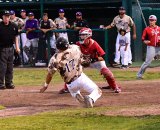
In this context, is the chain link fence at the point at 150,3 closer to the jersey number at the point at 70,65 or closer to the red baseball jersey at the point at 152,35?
the red baseball jersey at the point at 152,35

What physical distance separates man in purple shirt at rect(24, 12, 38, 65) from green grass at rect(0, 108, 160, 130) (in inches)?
460

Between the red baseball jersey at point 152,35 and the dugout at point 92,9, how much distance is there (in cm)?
491

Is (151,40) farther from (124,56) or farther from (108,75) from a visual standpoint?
(124,56)

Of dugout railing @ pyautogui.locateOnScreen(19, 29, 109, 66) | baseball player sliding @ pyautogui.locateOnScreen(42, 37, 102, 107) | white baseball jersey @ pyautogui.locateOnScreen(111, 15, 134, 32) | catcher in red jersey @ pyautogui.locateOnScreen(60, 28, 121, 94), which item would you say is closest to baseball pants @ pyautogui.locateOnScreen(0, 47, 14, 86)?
catcher in red jersey @ pyautogui.locateOnScreen(60, 28, 121, 94)

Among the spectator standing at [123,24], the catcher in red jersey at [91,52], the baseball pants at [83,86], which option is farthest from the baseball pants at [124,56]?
the baseball pants at [83,86]

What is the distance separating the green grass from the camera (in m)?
9.09

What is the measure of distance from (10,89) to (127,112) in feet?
17.9

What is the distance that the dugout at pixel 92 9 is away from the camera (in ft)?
73.9

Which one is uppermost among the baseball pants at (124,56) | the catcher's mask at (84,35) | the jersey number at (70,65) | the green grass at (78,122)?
the catcher's mask at (84,35)

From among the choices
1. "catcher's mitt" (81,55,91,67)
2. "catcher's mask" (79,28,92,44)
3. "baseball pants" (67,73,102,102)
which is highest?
"catcher's mask" (79,28,92,44)

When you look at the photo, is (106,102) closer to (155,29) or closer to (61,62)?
(61,62)

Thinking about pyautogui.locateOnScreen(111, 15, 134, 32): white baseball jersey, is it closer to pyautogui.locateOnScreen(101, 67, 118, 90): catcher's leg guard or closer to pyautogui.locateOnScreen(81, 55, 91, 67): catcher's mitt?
pyautogui.locateOnScreen(101, 67, 118, 90): catcher's leg guard

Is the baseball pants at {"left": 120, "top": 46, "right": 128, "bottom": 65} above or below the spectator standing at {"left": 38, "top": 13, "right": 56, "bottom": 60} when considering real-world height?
below

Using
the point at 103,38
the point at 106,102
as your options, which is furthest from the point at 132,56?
the point at 106,102
